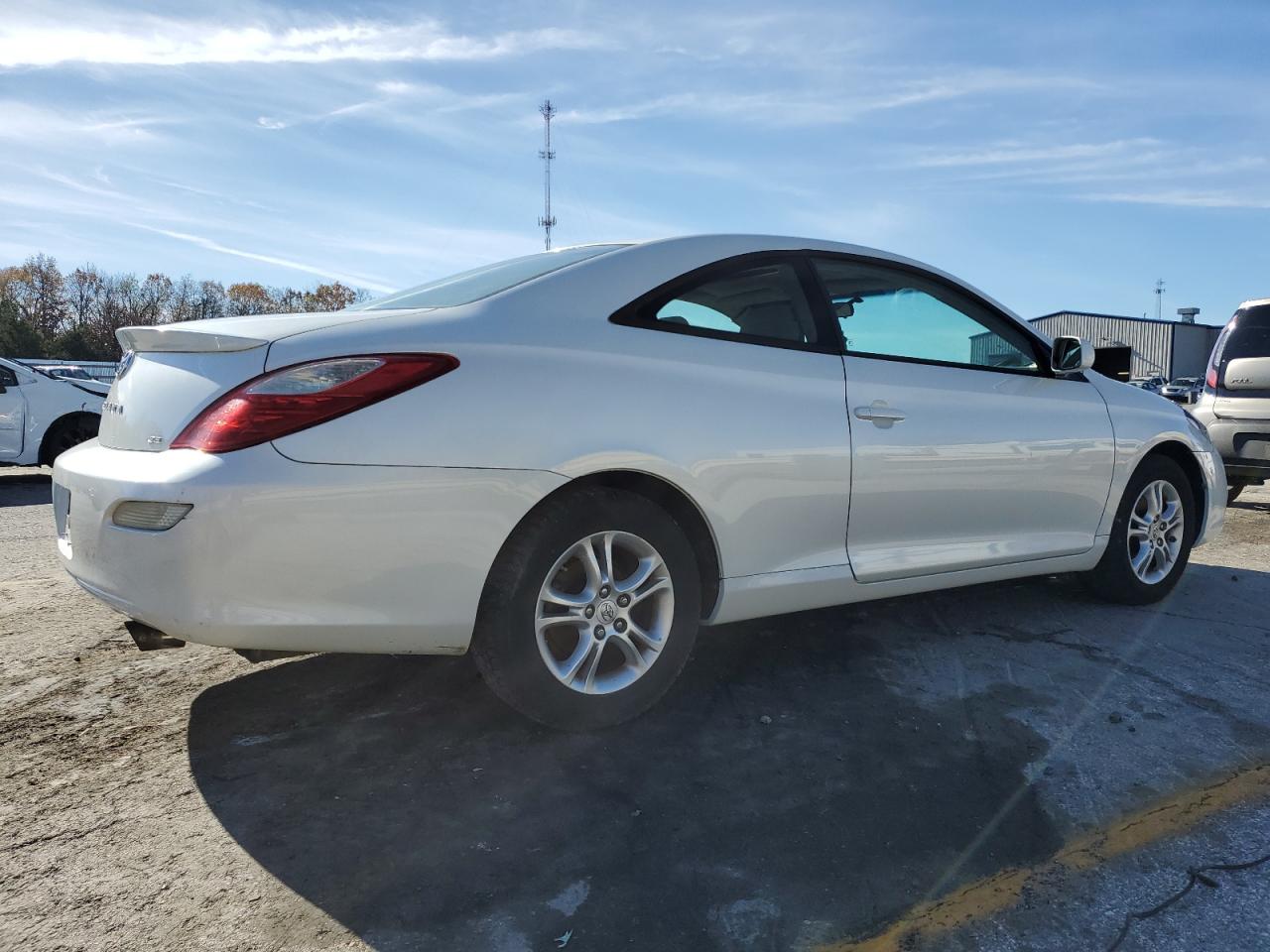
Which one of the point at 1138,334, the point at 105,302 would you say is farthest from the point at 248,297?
the point at 1138,334

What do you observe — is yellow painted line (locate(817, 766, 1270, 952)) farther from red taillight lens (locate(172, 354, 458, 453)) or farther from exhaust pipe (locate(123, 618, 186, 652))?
exhaust pipe (locate(123, 618, 186, 652))

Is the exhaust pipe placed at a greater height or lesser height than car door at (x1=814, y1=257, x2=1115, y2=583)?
lesser

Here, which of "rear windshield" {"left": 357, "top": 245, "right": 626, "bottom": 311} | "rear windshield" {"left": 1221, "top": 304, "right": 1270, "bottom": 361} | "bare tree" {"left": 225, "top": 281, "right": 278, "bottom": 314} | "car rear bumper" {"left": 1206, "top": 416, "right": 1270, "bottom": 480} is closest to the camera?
"rear windshield" {"left": 357, "top": 245, "right": 626, "bottom": 311}

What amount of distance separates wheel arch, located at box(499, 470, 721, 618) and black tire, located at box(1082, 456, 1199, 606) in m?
2.37

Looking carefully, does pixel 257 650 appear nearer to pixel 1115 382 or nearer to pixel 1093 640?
pixel 1093 640

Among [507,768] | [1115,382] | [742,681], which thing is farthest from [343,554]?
Answer: [1115,382]

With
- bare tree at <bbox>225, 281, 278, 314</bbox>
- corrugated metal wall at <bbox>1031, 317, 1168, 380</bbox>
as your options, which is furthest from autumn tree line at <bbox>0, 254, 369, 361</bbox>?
corrugated metal wall at <bbox>1031, 317, 1168, 380</bbox>

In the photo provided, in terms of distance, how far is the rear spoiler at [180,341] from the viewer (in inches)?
95.0

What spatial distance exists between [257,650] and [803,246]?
2259mm

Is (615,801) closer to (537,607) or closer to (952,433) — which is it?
(537,607)

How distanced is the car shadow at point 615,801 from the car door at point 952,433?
0.60m

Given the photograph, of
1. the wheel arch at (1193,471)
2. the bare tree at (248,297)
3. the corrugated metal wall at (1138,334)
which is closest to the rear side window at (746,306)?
the wheel arch at (1193,471)

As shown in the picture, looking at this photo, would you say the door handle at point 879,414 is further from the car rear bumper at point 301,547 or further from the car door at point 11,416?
the car door at point 11,416

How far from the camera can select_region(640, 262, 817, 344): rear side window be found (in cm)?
294
